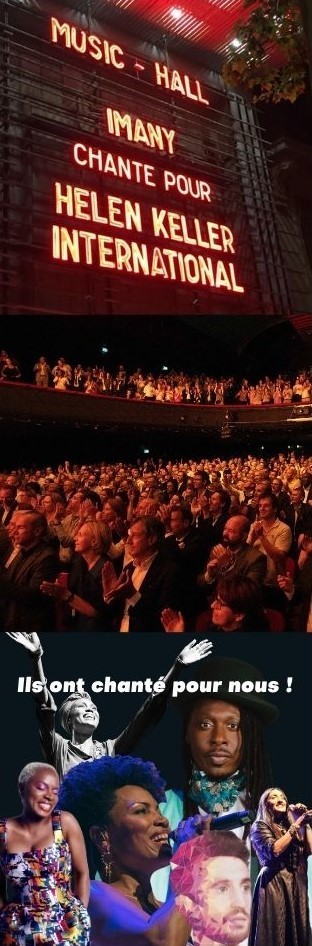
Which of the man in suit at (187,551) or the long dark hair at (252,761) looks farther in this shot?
the man in suit at (187,551)

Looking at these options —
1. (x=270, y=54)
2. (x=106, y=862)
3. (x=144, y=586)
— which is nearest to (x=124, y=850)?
(x=106, y=862)

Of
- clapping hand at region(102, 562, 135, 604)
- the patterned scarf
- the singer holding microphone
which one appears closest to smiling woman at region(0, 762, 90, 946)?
the patterned scarf

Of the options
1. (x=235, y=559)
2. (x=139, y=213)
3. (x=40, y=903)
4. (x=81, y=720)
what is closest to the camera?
(x=40, y=903)

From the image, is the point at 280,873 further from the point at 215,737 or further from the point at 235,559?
the point at 235,559

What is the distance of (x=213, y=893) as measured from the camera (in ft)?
12.1

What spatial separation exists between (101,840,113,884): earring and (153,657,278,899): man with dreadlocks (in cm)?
18

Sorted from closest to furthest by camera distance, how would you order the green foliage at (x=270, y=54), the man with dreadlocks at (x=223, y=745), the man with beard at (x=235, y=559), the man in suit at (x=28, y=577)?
the man with dreadlocks at (x=223, y=745) < the man in suit at (x=28, y=577) < the man with beard at (x=235, y=559) < the green foliage at (x=270, y=54)

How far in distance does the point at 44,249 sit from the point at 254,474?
1.34 metres

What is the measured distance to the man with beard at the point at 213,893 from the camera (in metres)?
3.67

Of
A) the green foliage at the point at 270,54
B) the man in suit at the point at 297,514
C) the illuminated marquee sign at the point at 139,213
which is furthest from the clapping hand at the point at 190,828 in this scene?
the green foliage at the point at 270,54

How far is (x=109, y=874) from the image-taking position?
368cm

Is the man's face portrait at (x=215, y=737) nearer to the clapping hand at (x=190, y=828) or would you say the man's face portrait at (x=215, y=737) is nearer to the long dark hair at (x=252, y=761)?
the long dark hair at (x=252, y=761)

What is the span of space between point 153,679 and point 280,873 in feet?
2.61

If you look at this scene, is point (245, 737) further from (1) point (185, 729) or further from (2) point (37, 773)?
(2) point (37, 773)
